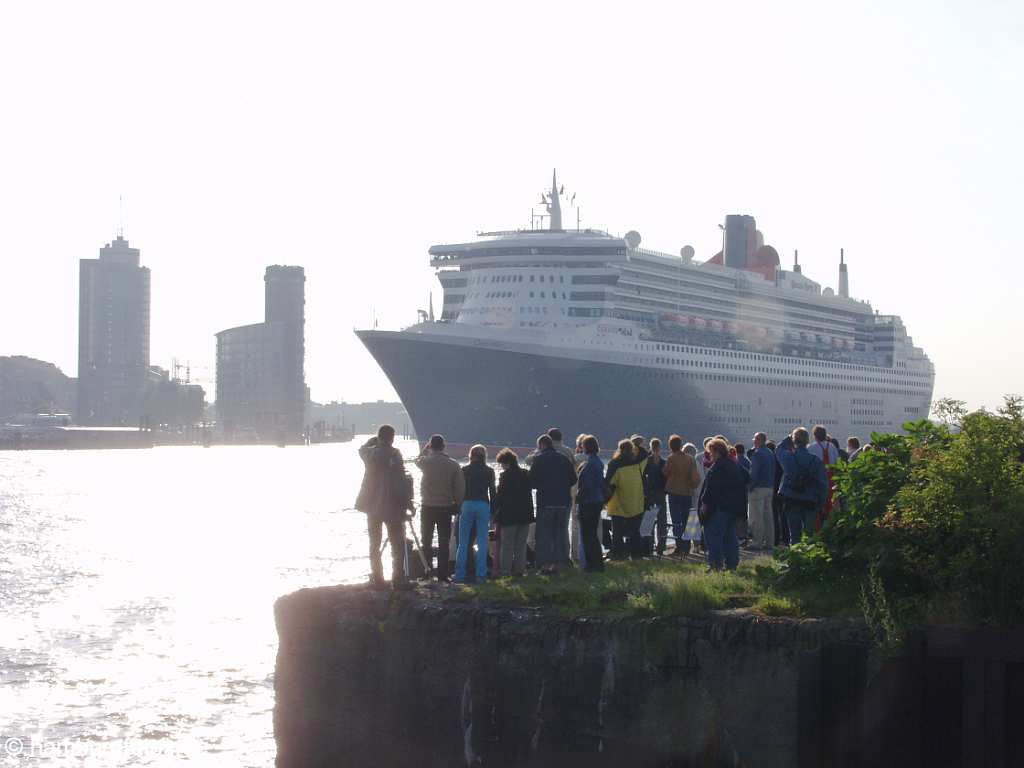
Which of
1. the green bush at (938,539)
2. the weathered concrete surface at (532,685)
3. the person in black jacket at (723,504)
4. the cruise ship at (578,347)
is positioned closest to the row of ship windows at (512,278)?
the cruise ship at (578,347)

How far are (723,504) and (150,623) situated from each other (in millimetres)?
11215

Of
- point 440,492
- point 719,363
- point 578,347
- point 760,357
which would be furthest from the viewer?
point 760,357

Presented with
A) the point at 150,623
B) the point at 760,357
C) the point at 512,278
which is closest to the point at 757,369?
the point at 760,357

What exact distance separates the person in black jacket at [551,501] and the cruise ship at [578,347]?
53545mm

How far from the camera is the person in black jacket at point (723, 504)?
45.4ft

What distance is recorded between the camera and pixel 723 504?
45.4ft

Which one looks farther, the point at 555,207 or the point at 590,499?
the point at 555,207

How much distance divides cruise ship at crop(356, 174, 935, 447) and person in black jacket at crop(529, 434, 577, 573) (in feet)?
176

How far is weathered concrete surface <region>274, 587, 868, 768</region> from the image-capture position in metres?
9.73

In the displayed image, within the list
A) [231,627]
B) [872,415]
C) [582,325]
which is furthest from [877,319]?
[231,627]

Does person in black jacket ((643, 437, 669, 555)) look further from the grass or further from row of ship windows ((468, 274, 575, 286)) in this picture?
row of ship windows ((468, 274, 575, 286))

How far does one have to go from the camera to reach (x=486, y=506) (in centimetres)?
1381

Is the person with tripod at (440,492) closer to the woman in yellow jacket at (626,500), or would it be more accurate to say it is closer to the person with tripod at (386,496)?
the person with tripod at (386,496)

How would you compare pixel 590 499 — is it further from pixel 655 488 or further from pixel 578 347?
pixel 578 347
